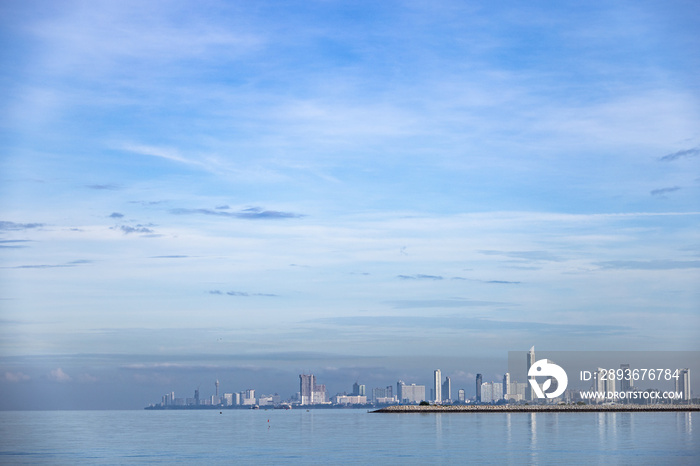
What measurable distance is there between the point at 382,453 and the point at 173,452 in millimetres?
24544

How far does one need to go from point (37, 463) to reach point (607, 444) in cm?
6490

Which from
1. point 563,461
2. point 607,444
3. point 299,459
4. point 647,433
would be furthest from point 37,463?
point 647,433

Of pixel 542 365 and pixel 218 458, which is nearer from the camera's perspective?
pixel 218 458

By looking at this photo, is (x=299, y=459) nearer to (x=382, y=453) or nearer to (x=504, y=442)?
(x=382, y=453)

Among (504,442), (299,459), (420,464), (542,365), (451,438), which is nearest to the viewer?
(420,464)

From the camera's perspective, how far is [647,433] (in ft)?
404

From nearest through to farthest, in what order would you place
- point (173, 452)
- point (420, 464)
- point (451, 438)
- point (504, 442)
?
point (420, 464) → point (173, 452) → point (504, 442) → point (451, 438)

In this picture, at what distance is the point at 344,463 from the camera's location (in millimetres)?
76750

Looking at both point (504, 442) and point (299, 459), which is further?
point (504, 442)

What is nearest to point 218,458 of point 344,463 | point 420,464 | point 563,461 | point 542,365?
point 344,463

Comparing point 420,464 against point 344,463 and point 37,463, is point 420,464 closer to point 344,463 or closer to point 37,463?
point 344,463

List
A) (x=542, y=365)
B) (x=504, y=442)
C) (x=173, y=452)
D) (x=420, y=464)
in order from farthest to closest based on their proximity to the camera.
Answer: (x=542, y=365) → (x=504, y=442) → (x=173, y=452) → (x=420, y=464)

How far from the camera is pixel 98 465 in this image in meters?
77.1

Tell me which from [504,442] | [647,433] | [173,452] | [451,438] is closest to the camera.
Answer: [173,452]
